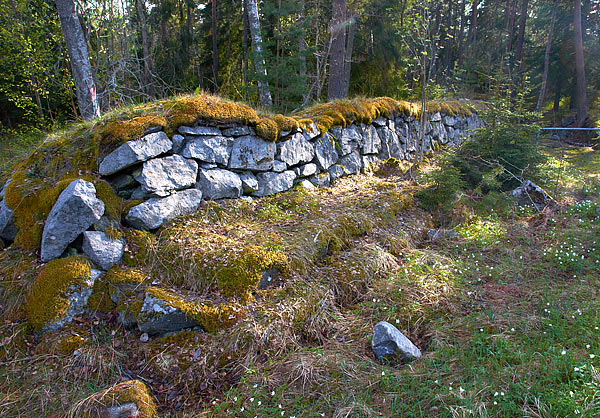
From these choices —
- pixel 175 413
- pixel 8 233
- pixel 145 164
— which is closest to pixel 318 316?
pixel 175 413

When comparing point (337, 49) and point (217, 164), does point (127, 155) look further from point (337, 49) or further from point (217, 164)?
point (337, 49)

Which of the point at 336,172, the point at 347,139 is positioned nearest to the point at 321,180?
the point at 336,172

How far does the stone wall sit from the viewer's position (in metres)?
3.57

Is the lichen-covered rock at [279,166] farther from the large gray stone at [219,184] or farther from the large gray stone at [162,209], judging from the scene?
the large gray stone at [162,209]

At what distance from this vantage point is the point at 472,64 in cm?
1827

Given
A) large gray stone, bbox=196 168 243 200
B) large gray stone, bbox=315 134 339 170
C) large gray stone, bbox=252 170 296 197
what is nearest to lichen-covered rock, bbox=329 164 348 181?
large gray stone, bbox=315 134 339 170

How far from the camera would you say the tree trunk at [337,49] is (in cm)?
820

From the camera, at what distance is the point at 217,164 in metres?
4.23

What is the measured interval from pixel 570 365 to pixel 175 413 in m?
2.78

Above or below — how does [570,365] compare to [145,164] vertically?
below

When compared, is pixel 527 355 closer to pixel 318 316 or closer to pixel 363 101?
pixel 318 316

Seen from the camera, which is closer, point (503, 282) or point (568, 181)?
point (503, 282)

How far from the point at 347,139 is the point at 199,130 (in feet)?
10.2

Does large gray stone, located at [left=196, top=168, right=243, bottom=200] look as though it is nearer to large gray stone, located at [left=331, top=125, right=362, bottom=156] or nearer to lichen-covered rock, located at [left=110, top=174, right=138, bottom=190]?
lichen-covered rock, located at [left=110, top=174, right=138, bottom=190]
